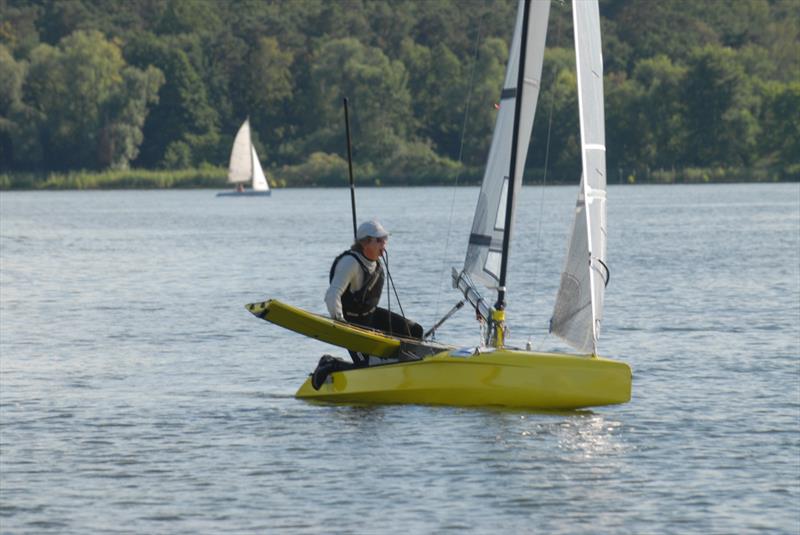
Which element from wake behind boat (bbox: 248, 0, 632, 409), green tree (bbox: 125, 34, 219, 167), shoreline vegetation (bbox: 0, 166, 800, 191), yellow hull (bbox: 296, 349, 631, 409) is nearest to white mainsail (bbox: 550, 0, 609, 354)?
wake behind boat (bbox: 248, 0, 632, 409)

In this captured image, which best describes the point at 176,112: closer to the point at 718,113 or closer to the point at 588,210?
the point at 718,113

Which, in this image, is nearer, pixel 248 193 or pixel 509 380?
pixel 509 380

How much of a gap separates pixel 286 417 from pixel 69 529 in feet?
17.5

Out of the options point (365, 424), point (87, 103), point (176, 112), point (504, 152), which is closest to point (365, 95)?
point (176, 112)

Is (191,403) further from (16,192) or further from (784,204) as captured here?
(16,192)

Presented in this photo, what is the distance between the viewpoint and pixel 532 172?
4924 inches

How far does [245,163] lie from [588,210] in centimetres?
9687

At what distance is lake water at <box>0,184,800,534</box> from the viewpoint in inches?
553

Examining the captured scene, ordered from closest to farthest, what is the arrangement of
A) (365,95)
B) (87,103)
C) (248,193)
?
(248,193) → (87,103) → (365,95)

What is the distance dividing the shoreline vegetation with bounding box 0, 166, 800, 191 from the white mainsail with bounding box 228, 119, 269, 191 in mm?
12682

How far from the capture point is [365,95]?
12912 centimetres

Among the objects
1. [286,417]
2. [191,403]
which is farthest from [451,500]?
[191,403]

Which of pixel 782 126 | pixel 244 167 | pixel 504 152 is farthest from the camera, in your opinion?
pixel 782 126

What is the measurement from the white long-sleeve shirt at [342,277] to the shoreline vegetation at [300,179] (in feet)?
345
